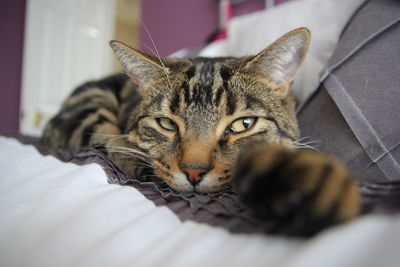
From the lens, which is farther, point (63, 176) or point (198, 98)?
point (198, 98)

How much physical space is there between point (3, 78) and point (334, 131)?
3.76m

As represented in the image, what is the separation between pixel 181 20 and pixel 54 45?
1808mm

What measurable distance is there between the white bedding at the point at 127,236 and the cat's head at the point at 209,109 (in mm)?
179

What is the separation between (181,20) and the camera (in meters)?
2.68

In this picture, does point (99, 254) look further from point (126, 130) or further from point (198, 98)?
point (126, 130)

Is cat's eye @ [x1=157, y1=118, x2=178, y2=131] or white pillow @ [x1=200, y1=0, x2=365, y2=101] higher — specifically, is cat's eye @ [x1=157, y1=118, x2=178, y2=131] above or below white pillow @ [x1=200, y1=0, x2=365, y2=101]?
below

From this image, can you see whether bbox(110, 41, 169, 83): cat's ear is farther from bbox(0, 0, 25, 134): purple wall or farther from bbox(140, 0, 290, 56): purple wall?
bbox(0, 0, 25, 134): purple wall

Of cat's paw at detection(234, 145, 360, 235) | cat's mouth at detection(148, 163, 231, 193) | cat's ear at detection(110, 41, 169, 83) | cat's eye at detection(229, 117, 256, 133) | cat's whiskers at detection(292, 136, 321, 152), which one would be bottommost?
cat's mouth at detection(148, 163, 231, 193)

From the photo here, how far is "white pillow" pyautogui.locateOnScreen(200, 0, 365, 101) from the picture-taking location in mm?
1010

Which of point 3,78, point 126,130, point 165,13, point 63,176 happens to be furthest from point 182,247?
point 3,78

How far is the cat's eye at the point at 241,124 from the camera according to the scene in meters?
0.78

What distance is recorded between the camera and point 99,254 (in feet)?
1.21

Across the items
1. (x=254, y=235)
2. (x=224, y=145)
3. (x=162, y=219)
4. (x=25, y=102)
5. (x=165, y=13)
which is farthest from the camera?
(x=25, y=102)

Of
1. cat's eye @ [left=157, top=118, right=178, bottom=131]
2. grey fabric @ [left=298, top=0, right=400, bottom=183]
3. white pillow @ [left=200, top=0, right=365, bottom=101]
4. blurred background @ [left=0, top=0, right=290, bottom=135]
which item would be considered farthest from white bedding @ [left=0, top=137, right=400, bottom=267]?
blurred background @ [left=0, top=0, right=290, bottom=135]
